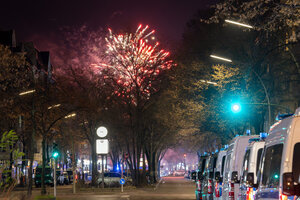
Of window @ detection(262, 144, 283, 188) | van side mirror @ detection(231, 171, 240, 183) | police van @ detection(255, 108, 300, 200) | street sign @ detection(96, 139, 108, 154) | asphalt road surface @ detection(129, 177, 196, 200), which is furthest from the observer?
street sign @ detection(96, 139, 108, 154)

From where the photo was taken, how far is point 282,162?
7871 mm

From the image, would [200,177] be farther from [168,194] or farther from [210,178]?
[168,194]

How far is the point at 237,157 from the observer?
1559 cm

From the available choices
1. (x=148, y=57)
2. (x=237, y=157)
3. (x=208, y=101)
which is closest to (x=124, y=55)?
(x=148, y=57)

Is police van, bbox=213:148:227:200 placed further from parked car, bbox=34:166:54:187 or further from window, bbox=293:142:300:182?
parked car, bbox=34:166:54:187

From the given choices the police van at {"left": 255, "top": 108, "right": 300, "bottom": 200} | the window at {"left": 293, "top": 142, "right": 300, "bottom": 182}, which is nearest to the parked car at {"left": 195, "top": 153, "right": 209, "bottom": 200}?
the police van at {"left": 255, "top": 108, "right": 300, "bottom": 200}

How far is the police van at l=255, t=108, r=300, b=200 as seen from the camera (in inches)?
285

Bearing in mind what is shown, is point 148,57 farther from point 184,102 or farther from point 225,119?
point 225,119

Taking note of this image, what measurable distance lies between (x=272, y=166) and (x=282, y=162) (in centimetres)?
105

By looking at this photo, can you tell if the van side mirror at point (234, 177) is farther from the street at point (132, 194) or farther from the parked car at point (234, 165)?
the street at point (132, 194)

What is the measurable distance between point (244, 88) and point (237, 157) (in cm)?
2596

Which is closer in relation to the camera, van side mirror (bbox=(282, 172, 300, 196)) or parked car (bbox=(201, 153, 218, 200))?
van side mirror (bbox=(282, 172, 300, 196))

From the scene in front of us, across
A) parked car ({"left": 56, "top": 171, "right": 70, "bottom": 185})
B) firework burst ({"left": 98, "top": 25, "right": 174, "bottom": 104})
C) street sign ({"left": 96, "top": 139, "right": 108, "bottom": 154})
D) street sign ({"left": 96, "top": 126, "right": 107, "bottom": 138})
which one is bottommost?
parked car ({"left": 56, "top": 171, "right": 70, "bottom": 185})

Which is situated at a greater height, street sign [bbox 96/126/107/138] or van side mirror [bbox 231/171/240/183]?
street sign [bbox 96/126/107/138]
